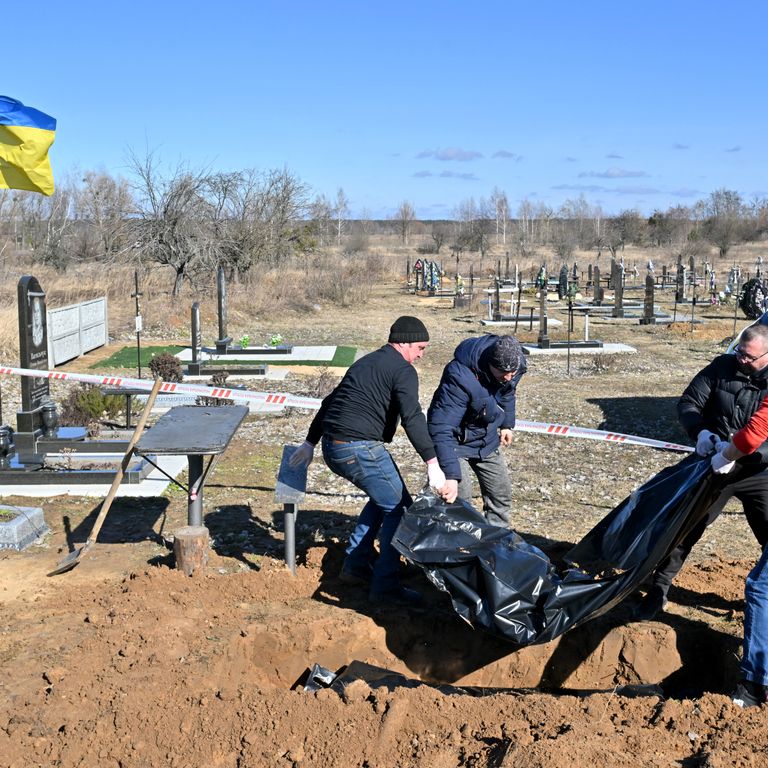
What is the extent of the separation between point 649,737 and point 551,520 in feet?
13.0

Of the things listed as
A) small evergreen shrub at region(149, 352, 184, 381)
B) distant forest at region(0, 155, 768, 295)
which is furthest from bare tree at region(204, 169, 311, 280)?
small evergreen shrub at region(149, 352, 184, 381)

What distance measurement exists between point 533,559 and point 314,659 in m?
1.38

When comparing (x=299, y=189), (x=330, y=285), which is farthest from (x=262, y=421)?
(x=299, y=189)

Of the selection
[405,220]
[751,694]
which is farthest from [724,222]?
[751,694]

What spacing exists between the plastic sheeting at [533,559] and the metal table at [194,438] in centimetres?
144

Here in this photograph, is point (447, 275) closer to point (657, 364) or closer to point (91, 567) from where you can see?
point (657, 364)

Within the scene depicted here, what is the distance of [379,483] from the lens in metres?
5.32

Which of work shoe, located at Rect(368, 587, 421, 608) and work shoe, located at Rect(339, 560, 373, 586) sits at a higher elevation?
work shoe, located at Rect(339, 560, 373, 586)

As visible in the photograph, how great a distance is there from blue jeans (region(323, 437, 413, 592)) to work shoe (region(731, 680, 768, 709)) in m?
2.03

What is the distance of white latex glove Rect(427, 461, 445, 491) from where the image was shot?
5.10 metres

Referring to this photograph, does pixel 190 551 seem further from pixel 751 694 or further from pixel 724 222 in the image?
pixel 724 222

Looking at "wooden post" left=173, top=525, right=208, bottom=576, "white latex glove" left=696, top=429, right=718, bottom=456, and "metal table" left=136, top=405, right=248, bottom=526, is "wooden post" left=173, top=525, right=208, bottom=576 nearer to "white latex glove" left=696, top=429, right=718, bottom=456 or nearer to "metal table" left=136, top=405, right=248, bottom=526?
"metal table" left=136, top=405, right=248, bottom=526

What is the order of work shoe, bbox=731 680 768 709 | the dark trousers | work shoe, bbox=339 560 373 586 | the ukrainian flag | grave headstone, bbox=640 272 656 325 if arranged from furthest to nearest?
grave headstone, bbox=640 272 656 325, the ukrainian flag, work shoe, bbox=339 560 373 586, the dark trousers, work shoe, bbox=731 680 768 709

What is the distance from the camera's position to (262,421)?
1192cm
